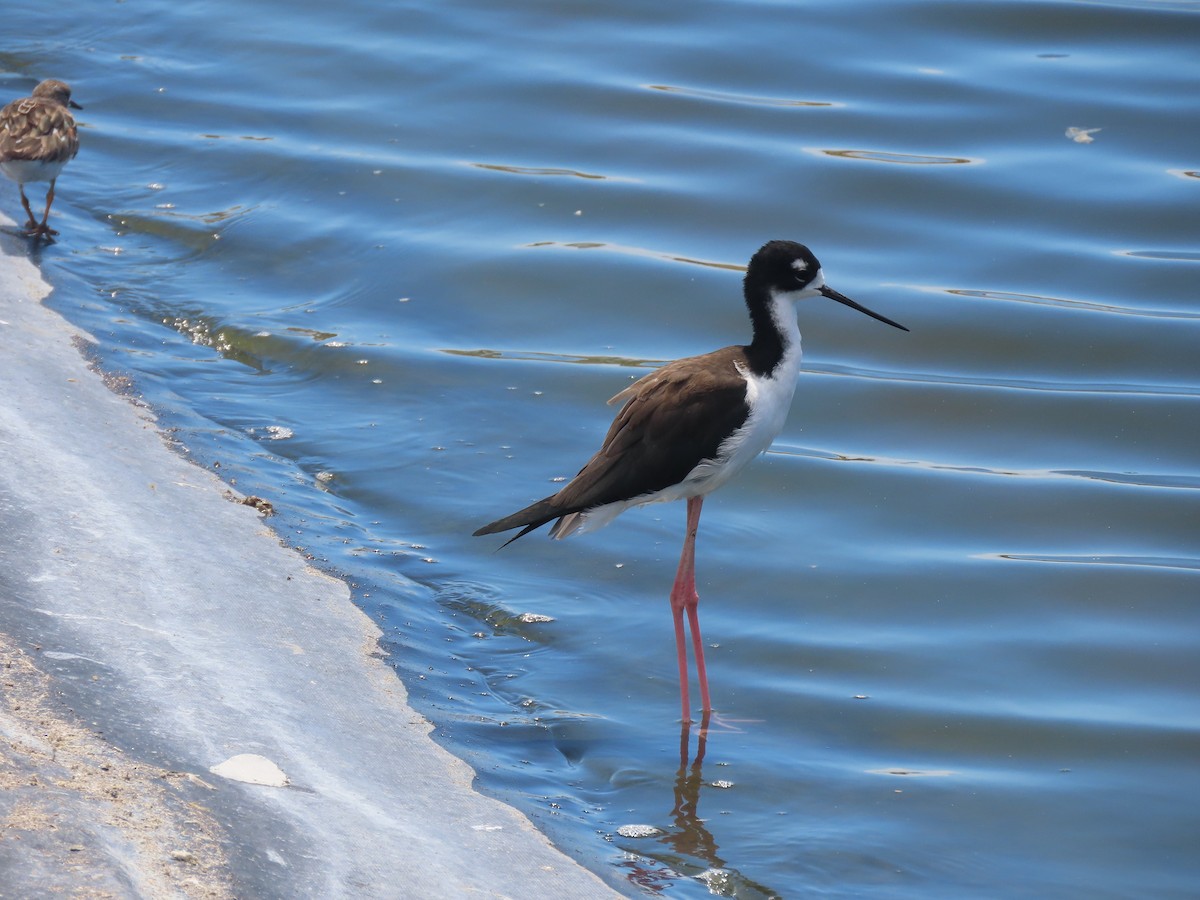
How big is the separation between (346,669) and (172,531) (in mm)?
1008

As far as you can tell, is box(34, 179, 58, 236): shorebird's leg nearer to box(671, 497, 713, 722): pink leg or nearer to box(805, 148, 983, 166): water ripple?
box(671, 497, 713, 722): pink leg

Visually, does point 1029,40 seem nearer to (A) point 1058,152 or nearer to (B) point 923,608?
(A) point 1058,152

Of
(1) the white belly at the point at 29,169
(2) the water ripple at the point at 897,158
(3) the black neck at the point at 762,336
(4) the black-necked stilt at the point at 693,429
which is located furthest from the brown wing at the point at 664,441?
(2) the water ripple at the point at 897,158

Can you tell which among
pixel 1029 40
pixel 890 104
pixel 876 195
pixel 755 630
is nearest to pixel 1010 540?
pixel 755 630

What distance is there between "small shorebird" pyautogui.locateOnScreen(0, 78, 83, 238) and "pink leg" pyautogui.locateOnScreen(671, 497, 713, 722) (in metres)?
5.28

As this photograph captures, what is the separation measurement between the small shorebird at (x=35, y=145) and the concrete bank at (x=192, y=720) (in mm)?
3679

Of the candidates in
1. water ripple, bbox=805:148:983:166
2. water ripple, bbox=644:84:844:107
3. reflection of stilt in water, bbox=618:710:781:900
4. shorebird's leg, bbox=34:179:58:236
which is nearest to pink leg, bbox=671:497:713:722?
reflection of stilt in water, bbox=618:710:781:900

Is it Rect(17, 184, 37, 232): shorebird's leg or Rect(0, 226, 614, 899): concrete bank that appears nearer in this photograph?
Rect(0, 226, 614, 899): concrete bank

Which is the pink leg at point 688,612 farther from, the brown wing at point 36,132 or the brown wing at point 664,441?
the brown wing at point 36,132

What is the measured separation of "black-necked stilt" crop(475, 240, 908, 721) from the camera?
6297mm

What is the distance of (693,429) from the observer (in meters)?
6.30

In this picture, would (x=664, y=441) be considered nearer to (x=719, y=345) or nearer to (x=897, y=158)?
(x=719, y=345)

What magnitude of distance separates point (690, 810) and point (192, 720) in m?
1.82

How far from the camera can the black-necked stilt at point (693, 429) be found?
6.30 metres
